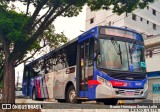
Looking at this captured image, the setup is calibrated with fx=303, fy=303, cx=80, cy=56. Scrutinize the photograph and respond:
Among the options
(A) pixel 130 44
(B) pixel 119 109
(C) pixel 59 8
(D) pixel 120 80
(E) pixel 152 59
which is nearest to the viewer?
(B) pixel 119 109

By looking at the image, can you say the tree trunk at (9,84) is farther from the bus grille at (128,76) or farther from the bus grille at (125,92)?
the bus grille at (125,92)

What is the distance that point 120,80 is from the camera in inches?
497

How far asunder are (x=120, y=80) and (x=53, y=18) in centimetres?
509

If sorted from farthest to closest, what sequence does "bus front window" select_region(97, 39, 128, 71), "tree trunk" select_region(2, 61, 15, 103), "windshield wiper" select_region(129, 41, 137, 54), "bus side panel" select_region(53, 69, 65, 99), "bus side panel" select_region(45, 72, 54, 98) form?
"bus side panel" select_region(45, 72, 54, 98) → "bus side panel" select_region(53, 69, 65, 99) → "tree trunk" select_region(2, 61, 15, 103) → "windshield wiper" select_region(129, 41, 137, 54) → "bus front window" select_region(97, 39, 128, 71)

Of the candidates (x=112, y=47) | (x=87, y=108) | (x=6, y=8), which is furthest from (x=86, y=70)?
(x=6, y=8)

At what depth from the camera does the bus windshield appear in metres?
12.6

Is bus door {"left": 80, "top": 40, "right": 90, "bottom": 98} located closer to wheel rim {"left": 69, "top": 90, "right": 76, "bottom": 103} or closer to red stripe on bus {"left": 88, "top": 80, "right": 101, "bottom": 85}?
red stripe on bus {"left": 88, "top": 80, "right": 101, "bottom": 85}

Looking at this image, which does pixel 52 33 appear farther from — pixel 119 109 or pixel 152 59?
pixel 119 109

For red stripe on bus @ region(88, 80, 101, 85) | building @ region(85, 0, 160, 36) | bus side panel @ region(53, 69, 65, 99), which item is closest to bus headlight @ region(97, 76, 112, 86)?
red stripe on bus @ region(88, 80, 101, 85)

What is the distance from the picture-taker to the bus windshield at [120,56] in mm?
12625

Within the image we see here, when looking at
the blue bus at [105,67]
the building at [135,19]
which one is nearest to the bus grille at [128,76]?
the blue bus at [105,67]

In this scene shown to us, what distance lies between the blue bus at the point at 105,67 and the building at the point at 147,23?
1426cm

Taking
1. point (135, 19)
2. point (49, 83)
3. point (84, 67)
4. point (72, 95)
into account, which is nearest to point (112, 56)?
point (84, 67)

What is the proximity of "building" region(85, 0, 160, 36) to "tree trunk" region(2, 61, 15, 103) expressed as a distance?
2854cm
